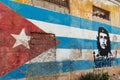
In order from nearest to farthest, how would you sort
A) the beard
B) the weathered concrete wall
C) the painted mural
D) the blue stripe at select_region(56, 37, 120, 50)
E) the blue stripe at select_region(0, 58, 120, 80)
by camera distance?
the blue stripe at select_region(0, 58, 120, 80) < the blue stripe at select_region(56, 37, 120, 50) < the weathered concrete wall < the painted mural < the beard

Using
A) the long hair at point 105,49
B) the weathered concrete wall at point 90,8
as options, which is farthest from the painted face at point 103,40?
the weathered concrete wall at point 90,8

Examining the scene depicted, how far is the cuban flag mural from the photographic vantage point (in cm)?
698

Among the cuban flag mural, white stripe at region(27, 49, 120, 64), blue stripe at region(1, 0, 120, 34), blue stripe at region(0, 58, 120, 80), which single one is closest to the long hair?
the cuban flag mural

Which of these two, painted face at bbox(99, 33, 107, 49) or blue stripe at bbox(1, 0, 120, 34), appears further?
painted face at bbox(99, 33, 107, 49)

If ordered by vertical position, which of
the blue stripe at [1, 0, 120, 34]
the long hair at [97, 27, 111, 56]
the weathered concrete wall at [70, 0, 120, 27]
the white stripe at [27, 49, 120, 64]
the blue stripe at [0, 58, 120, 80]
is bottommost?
the blue stripe at [0, 58, 120, 80]

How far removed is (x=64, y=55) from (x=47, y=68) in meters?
1.08

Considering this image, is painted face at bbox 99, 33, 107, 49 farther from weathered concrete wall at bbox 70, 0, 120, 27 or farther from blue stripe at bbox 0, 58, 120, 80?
blue stripe at bbox 0, 58, 120, 80

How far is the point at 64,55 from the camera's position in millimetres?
9273

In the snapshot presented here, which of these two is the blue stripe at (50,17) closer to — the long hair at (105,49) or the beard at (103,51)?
the long hair at (105,49)

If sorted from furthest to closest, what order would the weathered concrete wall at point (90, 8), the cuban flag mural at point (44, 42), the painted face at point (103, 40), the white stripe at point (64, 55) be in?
the painted face at point (103, 40) < the weathered concrete wall at point (90, 8) < the white stripe at point (64, 55) < the cuban flag mural at point (44, 42)

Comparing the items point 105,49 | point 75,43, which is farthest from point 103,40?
point 75,43

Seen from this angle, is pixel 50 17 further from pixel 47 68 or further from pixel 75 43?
pixel 75 43

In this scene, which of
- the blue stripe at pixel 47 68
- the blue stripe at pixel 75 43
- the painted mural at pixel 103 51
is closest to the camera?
the blue stripe at pixel 47 68

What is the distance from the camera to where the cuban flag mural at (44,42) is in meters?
6.98
